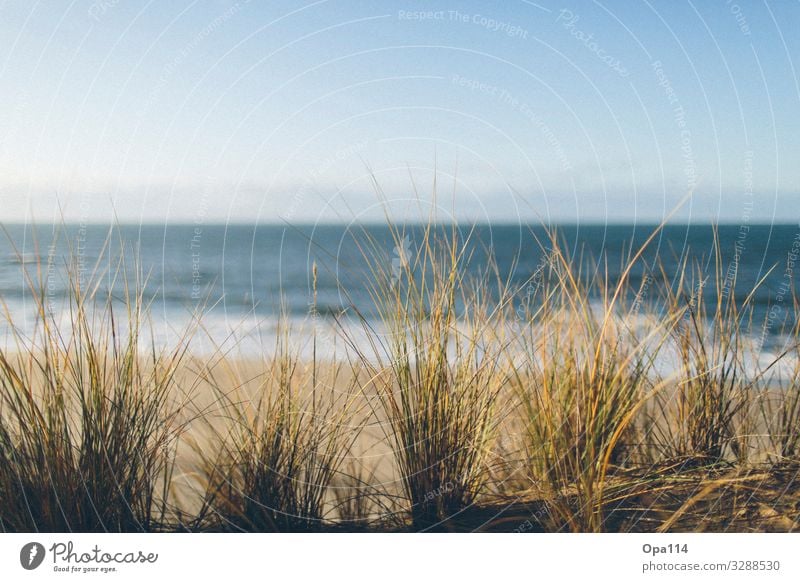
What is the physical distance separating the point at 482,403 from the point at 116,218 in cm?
119

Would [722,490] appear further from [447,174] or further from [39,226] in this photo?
[39,226]

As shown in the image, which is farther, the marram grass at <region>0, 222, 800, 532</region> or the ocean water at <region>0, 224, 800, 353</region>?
the ocean water at <region>0, 224, 800, 353</region>

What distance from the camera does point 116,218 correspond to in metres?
1.76

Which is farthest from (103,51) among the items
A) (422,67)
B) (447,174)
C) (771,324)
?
(771,324)
